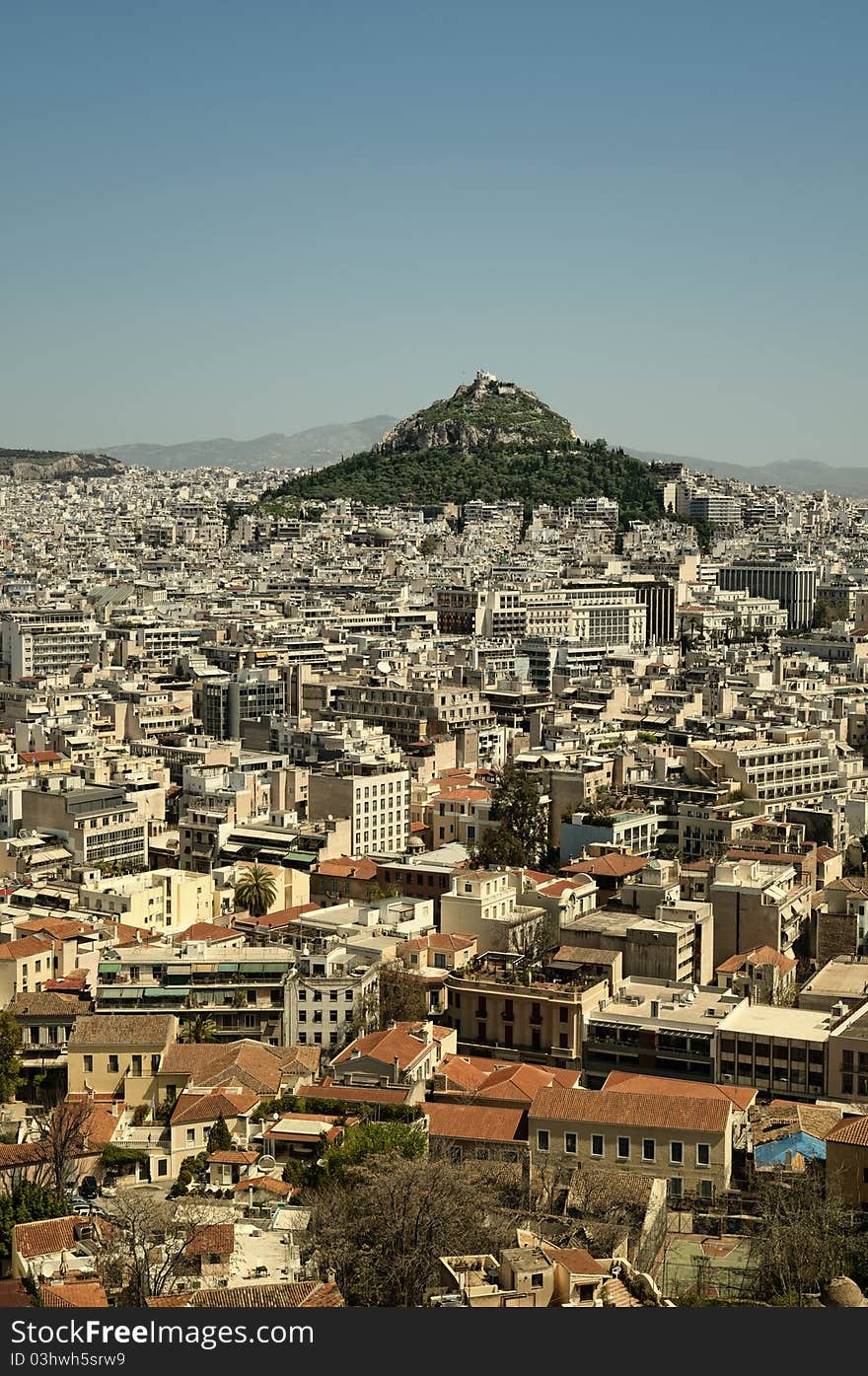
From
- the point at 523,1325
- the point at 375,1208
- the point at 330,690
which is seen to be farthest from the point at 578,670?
the point at 523,1325

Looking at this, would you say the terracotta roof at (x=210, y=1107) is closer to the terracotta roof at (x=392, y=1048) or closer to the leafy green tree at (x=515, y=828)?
the terracotta roof at (x=392, y=1048)

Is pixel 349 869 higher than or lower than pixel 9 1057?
higher

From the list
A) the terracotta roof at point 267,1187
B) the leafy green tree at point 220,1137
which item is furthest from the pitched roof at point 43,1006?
the terracotta roof at point 267,1187

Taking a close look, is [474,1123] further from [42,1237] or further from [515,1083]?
[42,1237]

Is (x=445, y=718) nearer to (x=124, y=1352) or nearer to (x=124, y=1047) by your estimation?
(x=124, y=1047)

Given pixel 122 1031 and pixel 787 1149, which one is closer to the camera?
pixel 787 1149

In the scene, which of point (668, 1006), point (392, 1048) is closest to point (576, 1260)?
point (392, 1048)
